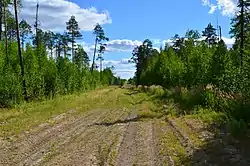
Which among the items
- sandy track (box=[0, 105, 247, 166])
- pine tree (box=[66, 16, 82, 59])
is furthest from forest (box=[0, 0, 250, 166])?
pine tree (box=[66, 16, 82, 59])

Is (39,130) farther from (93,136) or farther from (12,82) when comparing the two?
(12,82)

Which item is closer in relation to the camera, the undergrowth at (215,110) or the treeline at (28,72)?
the undergrowth at (215,110)

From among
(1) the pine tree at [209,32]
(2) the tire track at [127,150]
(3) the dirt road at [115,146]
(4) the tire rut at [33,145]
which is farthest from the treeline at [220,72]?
(1) the pine tree at [209,32]

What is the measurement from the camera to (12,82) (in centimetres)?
2714

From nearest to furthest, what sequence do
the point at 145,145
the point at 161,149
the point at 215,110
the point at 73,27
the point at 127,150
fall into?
the point at 127,150
the point at 161,149
the point at 145,145
the point at 215,110
the point at 73,27

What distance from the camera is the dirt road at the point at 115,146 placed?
10266mm

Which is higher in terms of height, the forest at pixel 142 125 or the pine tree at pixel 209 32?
the pine tree at pixel 209 32

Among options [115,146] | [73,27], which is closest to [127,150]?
[115,146]

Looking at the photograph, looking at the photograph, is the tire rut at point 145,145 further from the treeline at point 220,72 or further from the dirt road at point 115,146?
the treeline at point 220,72

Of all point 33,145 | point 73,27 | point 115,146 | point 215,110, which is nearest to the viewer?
point 115,146

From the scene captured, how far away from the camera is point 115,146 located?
1223cm

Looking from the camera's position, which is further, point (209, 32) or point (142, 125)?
point (209, 32)

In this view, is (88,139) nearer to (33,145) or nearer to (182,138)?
(33,145)

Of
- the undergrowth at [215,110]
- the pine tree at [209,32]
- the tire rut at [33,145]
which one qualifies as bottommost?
the tire rut at [33,145]
